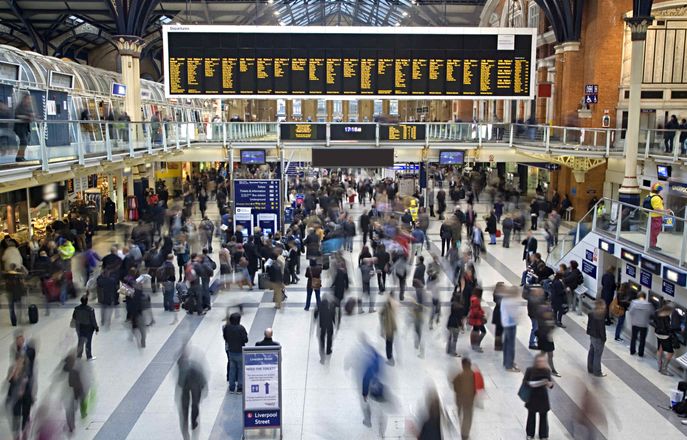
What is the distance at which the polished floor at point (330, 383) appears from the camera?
30.2ft

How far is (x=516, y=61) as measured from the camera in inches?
931

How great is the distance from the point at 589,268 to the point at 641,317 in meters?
4.16

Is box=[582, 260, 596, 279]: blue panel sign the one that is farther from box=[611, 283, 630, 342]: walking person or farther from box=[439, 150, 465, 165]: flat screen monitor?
box=[439, 150, 465, 165]: flat screen monitor

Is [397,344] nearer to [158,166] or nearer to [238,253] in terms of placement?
[238,253]

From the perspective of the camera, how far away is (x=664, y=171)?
73.4 ft

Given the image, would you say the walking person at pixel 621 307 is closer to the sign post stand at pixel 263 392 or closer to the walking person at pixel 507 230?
the sign post stand at pixel 263 392

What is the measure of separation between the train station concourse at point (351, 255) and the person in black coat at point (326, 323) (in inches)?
1.8

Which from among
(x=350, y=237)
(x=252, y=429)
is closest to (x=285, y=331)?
(x=252, y=429)

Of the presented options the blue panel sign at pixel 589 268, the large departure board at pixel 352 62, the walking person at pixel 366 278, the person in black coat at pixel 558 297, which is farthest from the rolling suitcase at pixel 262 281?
the large departure board at pixel 352 62

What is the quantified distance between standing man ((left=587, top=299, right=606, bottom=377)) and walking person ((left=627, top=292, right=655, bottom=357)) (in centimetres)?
102

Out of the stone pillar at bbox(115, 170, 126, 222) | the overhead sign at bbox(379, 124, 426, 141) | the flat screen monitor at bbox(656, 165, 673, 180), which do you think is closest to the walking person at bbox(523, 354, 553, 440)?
the flat screen monitor at bbox(656, 165, 673, 180)

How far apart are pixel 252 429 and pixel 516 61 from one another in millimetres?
18275

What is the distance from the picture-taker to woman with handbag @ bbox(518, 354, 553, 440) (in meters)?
8.56

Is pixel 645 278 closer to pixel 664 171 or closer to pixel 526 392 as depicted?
pixel 526 392
